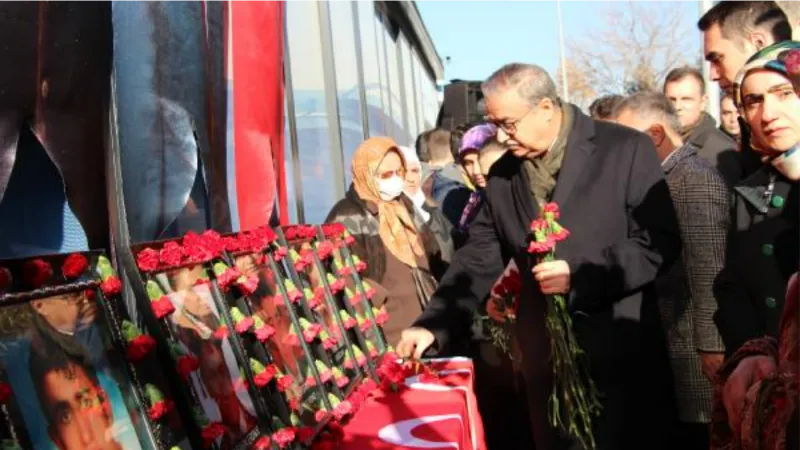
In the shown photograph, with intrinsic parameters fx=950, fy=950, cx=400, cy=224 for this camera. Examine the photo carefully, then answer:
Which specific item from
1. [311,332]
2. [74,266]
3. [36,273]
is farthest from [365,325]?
[36,273]

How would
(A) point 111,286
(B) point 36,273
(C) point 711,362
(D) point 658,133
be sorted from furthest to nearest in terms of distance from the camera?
(D) point 658,133 → (C) point 711,362 → (A) point 111,286 → (B) point 36,273

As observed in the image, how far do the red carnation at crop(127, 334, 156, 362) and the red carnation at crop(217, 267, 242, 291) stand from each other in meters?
0.57

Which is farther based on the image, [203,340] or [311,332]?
[311,332]

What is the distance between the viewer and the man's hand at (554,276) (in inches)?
128

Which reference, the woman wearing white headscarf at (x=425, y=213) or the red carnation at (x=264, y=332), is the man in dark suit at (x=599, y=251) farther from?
the woman wearing white headscarf at (x=425, y=213)

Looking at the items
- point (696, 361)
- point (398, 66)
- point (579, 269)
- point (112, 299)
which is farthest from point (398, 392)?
point (398, 66)

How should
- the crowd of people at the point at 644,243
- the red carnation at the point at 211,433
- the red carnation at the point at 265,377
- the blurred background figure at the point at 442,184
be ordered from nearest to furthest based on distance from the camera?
the red carnation at the point at 211,433, the red carnation at the point at 265,377, the crowd of people at the point at 644,243, the blurred background figure at the point at 442,184

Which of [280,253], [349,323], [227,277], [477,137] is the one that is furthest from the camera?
[477,137]

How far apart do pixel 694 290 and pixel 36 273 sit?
2533 millimetres

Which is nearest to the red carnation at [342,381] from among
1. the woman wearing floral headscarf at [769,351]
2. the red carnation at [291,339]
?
the red carnation at [291,339]

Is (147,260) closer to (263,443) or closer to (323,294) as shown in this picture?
(263,443)

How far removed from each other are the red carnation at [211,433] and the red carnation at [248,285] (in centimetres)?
58

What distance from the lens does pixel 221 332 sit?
2529 mm

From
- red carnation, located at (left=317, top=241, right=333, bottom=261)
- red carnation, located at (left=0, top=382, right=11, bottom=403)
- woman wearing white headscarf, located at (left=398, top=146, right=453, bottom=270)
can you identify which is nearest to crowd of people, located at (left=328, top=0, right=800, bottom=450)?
red carnation, located at (left=317, top=241, right=333, bottom=261)
